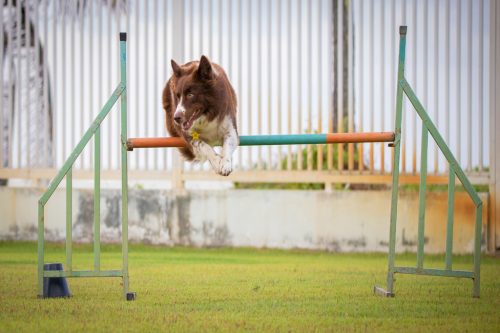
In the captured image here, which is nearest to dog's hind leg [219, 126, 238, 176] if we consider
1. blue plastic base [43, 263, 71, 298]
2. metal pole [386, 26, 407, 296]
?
metal pole [386, 26, 407, 296]

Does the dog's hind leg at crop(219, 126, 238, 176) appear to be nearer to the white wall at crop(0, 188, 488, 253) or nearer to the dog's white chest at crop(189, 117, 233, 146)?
the dog's white chest at crop(189, 117, 233, 146)

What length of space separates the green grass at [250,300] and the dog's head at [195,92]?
3.91 feet

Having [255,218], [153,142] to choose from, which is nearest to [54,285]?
[153,142]

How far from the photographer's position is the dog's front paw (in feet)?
18.8

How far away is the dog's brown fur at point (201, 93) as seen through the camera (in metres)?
5.88

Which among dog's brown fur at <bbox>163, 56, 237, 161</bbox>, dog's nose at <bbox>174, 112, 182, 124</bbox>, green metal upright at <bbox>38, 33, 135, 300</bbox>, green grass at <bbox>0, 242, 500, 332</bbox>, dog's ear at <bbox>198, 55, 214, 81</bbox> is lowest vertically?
green grass at <bbox>0, 242, 500, 332</bbox>

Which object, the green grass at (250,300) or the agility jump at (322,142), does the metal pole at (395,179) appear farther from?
the green grass at (250,300)

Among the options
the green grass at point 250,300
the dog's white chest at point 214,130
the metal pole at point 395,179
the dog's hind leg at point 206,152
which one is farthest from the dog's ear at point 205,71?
the green grass at point 250,300

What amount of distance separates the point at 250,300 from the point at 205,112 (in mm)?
1390

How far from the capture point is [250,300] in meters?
5.43

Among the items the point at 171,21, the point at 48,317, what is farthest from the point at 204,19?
the point at 48,317

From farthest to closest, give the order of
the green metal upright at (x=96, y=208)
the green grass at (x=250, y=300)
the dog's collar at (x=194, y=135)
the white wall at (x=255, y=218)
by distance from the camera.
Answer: the white wall at (x=255, y=218) < the dog's collar at (x=194, y=135) < the green metal upright at (x=96, y=208) < the green grass at (x=250, y=300)

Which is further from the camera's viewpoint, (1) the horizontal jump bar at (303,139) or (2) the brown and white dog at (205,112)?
(2) the brown and white dog at (205,112)

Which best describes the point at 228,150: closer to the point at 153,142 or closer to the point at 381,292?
the point at 153,142
